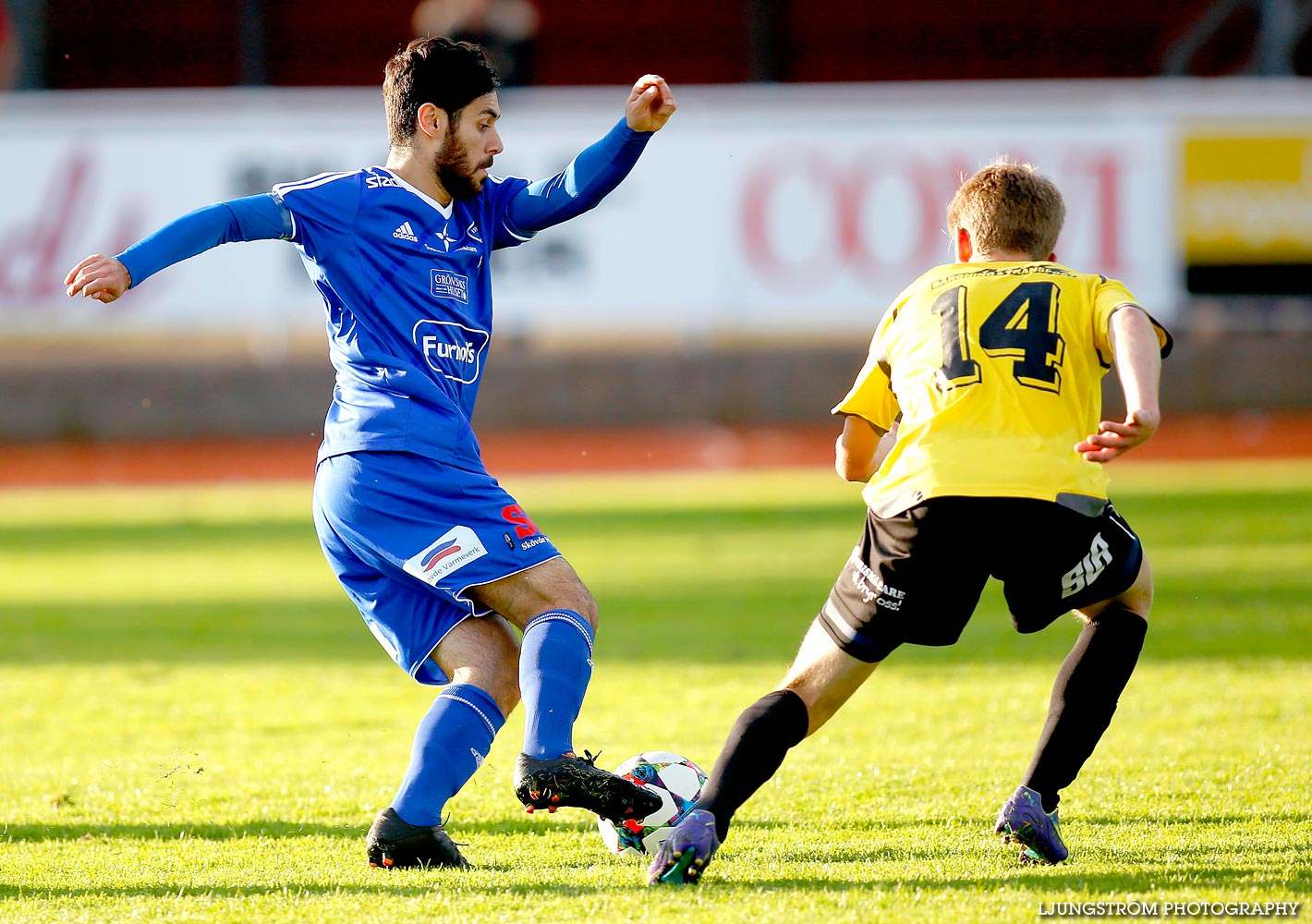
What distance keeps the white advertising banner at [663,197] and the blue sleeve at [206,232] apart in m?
13.6

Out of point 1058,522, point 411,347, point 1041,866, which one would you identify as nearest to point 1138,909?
point 1041,866

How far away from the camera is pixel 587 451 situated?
19359 millimetres

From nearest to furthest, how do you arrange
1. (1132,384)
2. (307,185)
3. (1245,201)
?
(1132,384) → (307,185) → (1245,201)

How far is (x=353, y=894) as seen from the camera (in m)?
3.53

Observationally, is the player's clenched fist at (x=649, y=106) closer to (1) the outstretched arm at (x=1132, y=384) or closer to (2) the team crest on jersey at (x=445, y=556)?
(2) the team crest on jersey at (x=445, y=556)

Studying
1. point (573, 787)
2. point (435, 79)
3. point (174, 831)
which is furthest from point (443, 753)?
point (435, 79)

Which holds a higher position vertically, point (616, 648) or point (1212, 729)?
point (1212, 729)

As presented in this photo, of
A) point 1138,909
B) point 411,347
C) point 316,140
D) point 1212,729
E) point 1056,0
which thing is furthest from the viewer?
point 1056,0

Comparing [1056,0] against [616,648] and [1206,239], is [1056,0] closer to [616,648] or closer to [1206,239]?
[1206,239]

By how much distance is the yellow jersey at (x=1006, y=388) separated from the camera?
11.4ft

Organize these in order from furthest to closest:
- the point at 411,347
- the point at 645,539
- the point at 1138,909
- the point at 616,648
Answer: the point at 645,539 → the point at 616,648 → the point at 411,347 → the point at 1138,909

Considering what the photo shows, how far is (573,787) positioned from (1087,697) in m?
1.23

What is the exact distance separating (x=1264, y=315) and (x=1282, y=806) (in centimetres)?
1491

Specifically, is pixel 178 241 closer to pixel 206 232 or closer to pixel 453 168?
pixel 206 232
